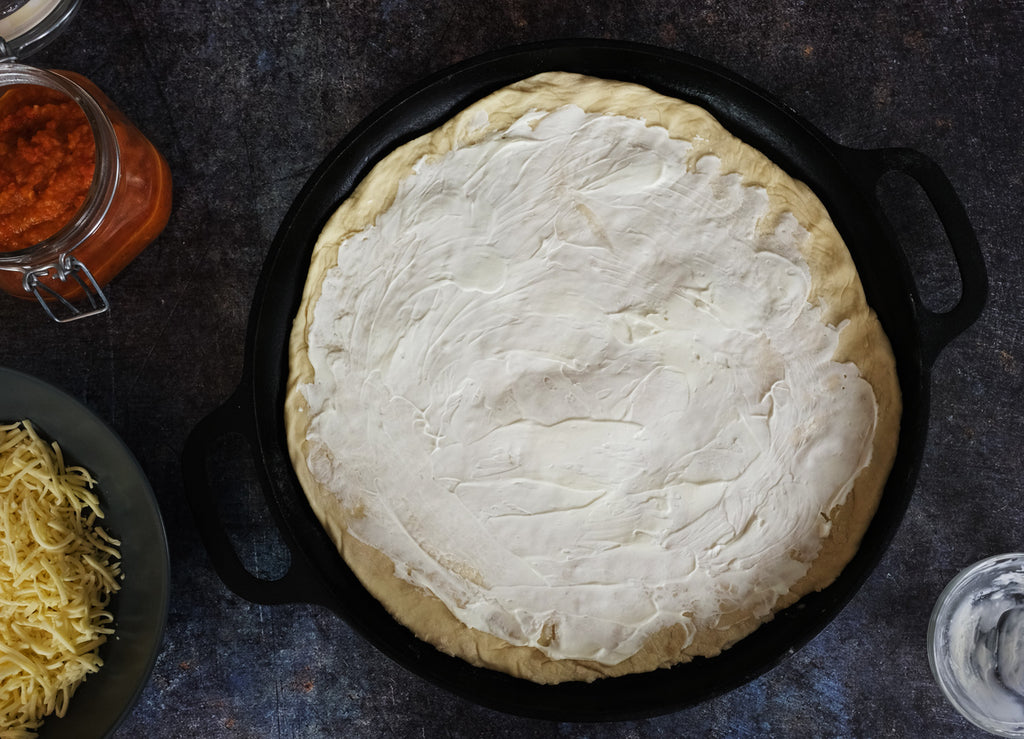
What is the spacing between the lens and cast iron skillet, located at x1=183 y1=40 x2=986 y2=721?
1335 millimetres

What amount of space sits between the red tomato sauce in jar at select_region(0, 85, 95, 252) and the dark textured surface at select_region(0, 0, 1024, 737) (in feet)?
0.88

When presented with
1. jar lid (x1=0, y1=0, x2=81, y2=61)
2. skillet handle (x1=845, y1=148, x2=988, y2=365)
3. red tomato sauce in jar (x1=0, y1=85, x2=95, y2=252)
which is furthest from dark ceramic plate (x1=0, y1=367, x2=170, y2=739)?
skillet handle (x1=845, y1=148, x2=988, y2=365)

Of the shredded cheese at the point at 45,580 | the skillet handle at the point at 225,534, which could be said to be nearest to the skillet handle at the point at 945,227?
the skillet handle at the point at 225,534

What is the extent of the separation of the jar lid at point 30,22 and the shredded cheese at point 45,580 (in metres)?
0.75

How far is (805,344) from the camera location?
4.38 feet

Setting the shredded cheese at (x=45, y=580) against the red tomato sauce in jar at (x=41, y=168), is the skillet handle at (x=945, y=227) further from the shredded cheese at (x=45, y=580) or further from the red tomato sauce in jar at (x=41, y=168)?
the shredded cheese at (x=45, y=580)

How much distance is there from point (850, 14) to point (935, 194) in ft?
1.63

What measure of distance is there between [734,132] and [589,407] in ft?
1.99

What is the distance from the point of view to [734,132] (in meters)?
1.45

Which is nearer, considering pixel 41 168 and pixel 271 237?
pixel 41 168

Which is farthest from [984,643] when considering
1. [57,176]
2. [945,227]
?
[57,176]

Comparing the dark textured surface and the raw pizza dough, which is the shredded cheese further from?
the raw pizza dough

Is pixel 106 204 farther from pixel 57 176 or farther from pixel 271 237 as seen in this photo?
pixel 271 237

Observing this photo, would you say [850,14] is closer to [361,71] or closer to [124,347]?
[361,71]
